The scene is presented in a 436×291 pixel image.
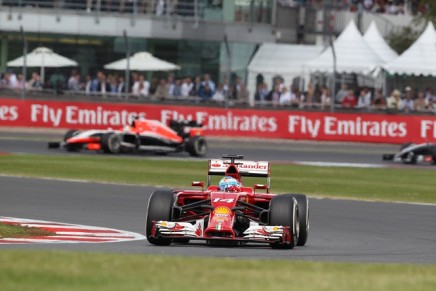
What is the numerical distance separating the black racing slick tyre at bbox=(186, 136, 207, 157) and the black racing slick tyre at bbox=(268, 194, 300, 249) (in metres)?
21.2

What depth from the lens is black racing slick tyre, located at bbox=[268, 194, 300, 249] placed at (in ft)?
54.1

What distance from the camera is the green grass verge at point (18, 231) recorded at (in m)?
17.2

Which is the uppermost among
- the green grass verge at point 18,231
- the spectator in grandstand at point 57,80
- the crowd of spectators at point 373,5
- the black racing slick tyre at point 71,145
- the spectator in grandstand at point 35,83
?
the crowd of spectators at point 373,5

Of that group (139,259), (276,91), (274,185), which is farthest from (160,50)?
(139,259)

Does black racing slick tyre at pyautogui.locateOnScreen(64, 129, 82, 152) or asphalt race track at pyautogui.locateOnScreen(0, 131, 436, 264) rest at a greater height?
asphalt race track at pyautogui.locateOnScreen(0, 131, 436, 264)

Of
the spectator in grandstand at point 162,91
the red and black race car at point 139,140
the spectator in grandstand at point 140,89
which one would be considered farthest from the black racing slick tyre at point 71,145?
the spectator in grandstand at point 162,91

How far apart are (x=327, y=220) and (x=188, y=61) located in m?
34.6

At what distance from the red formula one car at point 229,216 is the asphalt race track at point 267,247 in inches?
6.4

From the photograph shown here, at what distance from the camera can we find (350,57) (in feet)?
156

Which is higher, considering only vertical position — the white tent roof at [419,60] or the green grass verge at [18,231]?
the white tent roof at [419,60]

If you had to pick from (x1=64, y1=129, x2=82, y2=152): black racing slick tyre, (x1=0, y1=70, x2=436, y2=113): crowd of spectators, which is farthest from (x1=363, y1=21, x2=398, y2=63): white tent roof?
(x1=64, y1=129, x2=82, y2=152): black racing slick tyre

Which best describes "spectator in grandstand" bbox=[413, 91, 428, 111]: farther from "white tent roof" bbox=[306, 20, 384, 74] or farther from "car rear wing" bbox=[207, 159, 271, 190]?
"car rear wing" bbox=[207, 159, 271, 190]

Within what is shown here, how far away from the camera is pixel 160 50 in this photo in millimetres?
56125

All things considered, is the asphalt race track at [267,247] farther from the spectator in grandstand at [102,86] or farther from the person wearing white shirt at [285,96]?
the person wearing white shirt at [285,96]
